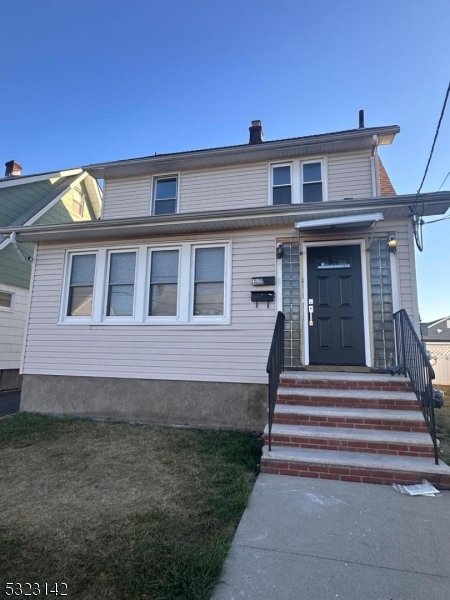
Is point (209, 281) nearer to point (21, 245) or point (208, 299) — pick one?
point (208, 299)

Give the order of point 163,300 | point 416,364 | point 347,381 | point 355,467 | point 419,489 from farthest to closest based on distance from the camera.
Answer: point 163,300
point 347,381
point 416,364
point 355,467
point 419,489

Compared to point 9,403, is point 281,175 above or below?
above

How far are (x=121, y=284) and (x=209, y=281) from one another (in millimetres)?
1850

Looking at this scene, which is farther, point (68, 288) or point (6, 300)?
point (6, 300)

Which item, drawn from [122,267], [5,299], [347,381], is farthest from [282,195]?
[5,299]

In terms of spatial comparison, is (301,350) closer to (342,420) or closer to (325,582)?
(342,420)

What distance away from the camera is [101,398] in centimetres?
616

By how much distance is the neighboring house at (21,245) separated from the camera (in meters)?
9.53

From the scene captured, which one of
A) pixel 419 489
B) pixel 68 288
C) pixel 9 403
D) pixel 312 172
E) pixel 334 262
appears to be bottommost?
pixel 9 403

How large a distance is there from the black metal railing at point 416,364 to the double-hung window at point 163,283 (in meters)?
3.83

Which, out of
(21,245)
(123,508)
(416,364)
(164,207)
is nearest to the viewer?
(123,508)

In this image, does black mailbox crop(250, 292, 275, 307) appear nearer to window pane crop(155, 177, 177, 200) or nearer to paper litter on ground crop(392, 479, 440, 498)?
paper litter on ground crop(392, 479, 440, 498)

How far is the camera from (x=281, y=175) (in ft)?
23.2

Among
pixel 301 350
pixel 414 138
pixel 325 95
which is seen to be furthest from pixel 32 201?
pixel 414 138
